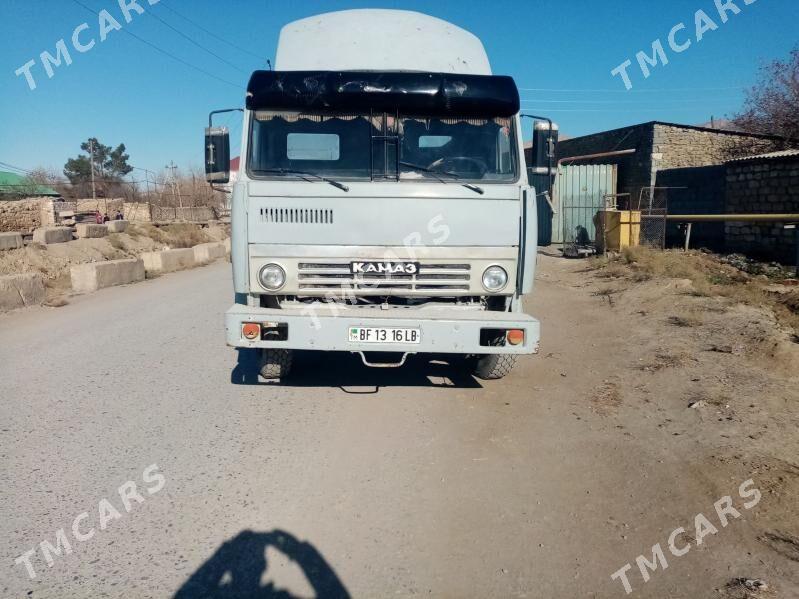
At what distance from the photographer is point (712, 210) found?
17203 millimetres

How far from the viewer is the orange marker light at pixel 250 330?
4711mm

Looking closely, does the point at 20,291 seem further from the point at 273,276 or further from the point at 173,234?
the point at 173,234

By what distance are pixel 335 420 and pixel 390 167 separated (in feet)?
6.96

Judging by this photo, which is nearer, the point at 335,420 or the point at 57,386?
the point at 335,420

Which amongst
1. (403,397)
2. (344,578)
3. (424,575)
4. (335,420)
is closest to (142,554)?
(344,578)

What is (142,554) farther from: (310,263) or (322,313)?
(310,263)

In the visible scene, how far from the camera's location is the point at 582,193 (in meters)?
21.8

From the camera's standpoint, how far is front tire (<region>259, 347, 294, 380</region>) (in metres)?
5.58

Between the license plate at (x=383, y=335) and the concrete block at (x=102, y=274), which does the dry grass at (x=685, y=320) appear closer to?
the license plate at (x=383, y=335)

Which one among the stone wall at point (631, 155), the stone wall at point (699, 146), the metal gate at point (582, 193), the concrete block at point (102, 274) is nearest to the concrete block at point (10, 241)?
the concrete block at point (102, 274)

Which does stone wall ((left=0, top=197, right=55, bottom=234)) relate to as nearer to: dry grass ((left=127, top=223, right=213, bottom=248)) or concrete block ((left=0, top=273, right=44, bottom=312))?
dry grass ((left=127, top=223, right=213, bottom=248))

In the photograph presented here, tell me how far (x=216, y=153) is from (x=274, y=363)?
6.37 feet

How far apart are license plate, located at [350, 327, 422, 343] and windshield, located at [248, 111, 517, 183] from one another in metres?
1.29

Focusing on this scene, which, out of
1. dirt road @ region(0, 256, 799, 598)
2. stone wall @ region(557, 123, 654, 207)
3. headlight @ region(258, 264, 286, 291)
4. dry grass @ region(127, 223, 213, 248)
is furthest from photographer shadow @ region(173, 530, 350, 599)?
dry grass @ region(127, 223, 213, 248)
